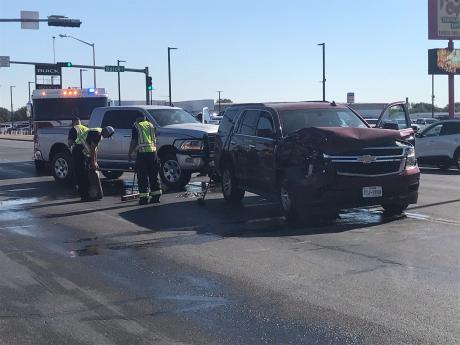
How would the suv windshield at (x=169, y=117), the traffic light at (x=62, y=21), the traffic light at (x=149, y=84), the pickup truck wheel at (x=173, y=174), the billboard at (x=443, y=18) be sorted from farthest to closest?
1. the traffic light at (x=149, y=84)
2. the billboard at (x=443, y=18)
3. the traffic light at (x=62, y=21)
4. the suv windshield at (x=169, y=117)
5. the pickup truck wheel at (x=173, y=174)

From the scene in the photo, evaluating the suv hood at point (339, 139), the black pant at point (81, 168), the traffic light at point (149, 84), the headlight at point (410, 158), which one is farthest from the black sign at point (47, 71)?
the headlight at point (410, 158)

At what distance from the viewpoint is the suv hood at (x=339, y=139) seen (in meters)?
9.27

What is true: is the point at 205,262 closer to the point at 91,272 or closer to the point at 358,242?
the point at 91,272

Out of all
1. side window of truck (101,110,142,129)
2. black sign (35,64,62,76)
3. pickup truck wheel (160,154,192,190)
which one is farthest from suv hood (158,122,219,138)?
black sign (35,64,62,76)

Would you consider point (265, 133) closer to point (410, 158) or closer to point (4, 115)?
point (410, 158)

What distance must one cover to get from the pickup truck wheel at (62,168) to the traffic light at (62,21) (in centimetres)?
1338

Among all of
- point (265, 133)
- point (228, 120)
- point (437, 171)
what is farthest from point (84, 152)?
point (437, 171)

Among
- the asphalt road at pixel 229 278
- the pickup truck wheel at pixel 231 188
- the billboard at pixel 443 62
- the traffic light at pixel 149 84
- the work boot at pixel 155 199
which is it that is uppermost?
the billboard at pixel 443 62

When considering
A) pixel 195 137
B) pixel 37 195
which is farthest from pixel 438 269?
pixel 37 195

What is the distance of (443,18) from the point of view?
38.8 meters

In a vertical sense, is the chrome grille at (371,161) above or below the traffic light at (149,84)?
below

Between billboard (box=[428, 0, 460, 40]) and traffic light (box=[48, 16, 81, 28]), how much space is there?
21.9 metres

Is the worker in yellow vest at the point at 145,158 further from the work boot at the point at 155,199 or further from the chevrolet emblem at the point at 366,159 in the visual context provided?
the chevrolet emblem at the point at 366,159

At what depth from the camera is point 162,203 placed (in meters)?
12.7
